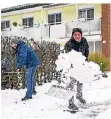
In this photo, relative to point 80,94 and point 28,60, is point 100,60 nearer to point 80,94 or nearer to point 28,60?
point 80,94

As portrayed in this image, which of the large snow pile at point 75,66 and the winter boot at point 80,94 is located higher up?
the large snow pile at point 75,66

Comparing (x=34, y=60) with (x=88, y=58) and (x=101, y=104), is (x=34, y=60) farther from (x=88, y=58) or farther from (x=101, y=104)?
(x=101, y=104)

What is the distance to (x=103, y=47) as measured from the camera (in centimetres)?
541

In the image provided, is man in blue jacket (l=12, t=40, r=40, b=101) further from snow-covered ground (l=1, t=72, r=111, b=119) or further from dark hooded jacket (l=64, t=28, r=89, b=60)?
dark hooded jacket (l=64, t=28, r=89, b=60)

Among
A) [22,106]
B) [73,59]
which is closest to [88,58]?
[73,59]

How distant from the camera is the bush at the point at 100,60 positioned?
467 centimetres

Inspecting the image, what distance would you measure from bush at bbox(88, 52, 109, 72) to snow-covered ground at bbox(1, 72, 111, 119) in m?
0.13

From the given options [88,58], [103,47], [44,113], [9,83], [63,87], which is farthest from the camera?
[9,83]

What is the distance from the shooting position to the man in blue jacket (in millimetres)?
4895

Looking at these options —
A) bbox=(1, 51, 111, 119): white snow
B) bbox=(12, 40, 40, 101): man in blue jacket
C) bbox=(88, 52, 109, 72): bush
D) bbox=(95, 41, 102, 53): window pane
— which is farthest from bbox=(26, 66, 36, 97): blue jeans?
bbox=(95, 41, 102, 53): window pane

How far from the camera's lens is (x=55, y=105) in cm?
451

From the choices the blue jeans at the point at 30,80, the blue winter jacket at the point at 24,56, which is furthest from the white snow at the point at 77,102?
the blue winter jacket at the point at 24,56

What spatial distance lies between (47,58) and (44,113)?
2.05 m

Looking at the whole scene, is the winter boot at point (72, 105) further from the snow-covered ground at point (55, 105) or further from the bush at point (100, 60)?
the bush at point (100, 60)
